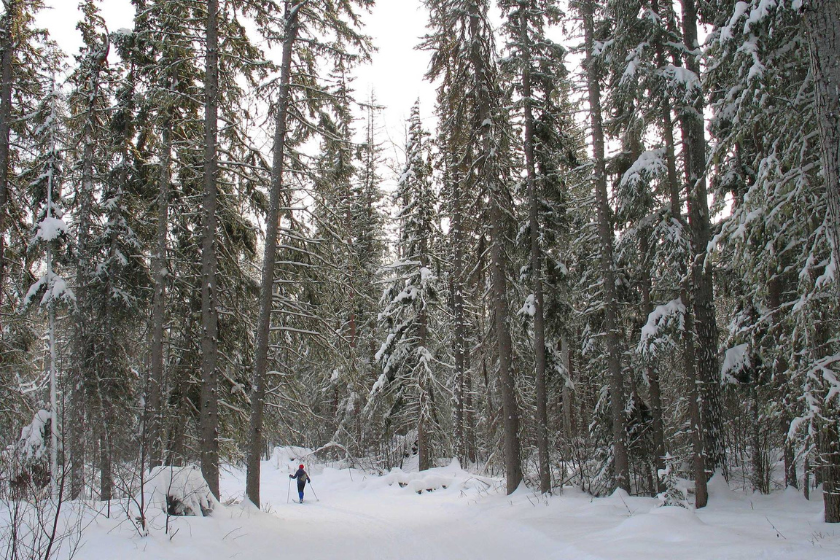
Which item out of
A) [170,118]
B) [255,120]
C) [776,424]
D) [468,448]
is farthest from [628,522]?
[468,448]

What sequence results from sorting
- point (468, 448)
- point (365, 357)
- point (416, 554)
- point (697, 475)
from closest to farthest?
point (416, 554) < point (697, 475) < point (468, 448) < point (365, 357)

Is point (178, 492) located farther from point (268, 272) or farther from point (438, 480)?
point (438, 480)

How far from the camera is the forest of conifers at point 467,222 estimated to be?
9242 mm

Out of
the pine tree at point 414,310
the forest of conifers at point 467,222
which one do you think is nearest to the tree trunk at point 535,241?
the forest of conifers at point 467,222

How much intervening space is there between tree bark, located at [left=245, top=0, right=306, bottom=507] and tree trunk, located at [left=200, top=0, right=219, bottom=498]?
91 cm

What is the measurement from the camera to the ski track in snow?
6.34 meters

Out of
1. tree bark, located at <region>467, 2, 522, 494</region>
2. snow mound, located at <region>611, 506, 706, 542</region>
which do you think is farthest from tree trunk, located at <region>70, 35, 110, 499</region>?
snow mound, located at <region>611, 506, 706, 542</region>

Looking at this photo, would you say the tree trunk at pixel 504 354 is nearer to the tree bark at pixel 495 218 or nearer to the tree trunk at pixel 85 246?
the tree bark at pixel 495 218

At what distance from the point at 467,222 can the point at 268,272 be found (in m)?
6.08

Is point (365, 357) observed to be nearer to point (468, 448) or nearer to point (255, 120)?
point (468, 448)

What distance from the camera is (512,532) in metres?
9.40

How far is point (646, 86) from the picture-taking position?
10297mm

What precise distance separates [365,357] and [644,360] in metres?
18.3

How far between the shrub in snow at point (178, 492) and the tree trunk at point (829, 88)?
1015 cm
